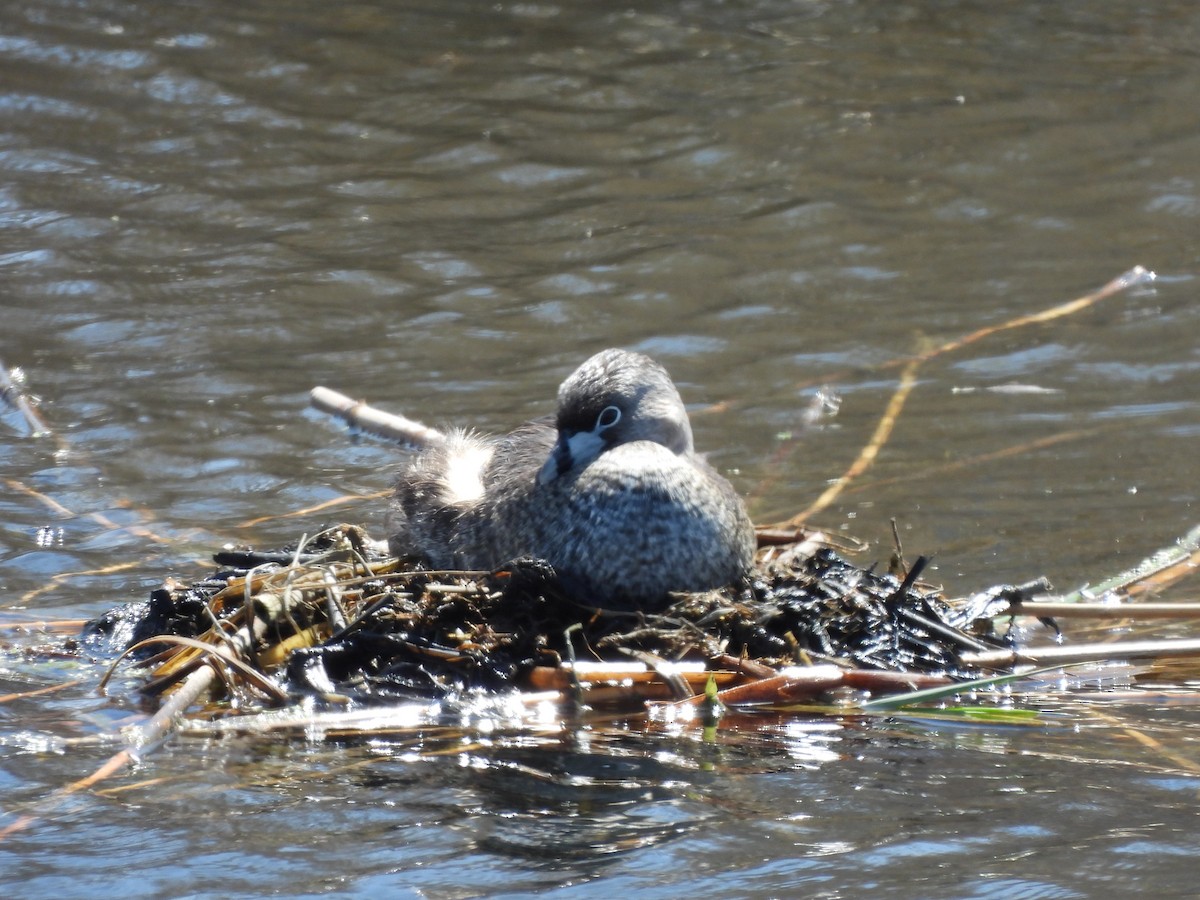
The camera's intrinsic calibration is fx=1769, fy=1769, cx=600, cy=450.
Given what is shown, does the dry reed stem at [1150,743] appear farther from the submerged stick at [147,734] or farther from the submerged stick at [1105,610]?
the submerged stick at [147,734]

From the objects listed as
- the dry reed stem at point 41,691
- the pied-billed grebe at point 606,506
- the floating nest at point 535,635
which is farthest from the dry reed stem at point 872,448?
the dry reed stem at point 41,691

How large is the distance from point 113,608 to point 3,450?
2610 mm

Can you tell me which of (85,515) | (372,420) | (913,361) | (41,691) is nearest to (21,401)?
(85,515)

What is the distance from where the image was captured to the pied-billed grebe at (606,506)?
6.00 meters

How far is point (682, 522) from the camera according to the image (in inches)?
237

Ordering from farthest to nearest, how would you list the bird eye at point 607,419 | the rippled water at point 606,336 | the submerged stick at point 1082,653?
the bird eye at point 607,419 < the submerged stick at point 1082,653 < the rippled water at point 606,336

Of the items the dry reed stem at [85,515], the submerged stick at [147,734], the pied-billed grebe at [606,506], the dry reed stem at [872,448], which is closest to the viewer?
the submerged stick at [147,734]

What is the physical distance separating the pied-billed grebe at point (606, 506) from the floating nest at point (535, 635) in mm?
108

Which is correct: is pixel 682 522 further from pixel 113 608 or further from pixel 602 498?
pixel 113 608

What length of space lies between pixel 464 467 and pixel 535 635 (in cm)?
174

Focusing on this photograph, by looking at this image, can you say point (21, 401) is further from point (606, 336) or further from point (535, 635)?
point (535, 635)

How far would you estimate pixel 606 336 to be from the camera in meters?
10.4

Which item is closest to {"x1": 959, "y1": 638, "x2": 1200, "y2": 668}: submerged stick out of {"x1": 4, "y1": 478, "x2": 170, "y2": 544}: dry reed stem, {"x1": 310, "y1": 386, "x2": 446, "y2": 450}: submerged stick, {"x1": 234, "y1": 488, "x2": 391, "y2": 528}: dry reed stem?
{"x1": 310, "y1": 386, "x2": 446, "y2": 450}: submerged stick

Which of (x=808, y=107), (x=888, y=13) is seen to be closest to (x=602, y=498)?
(x=808, y=107)
